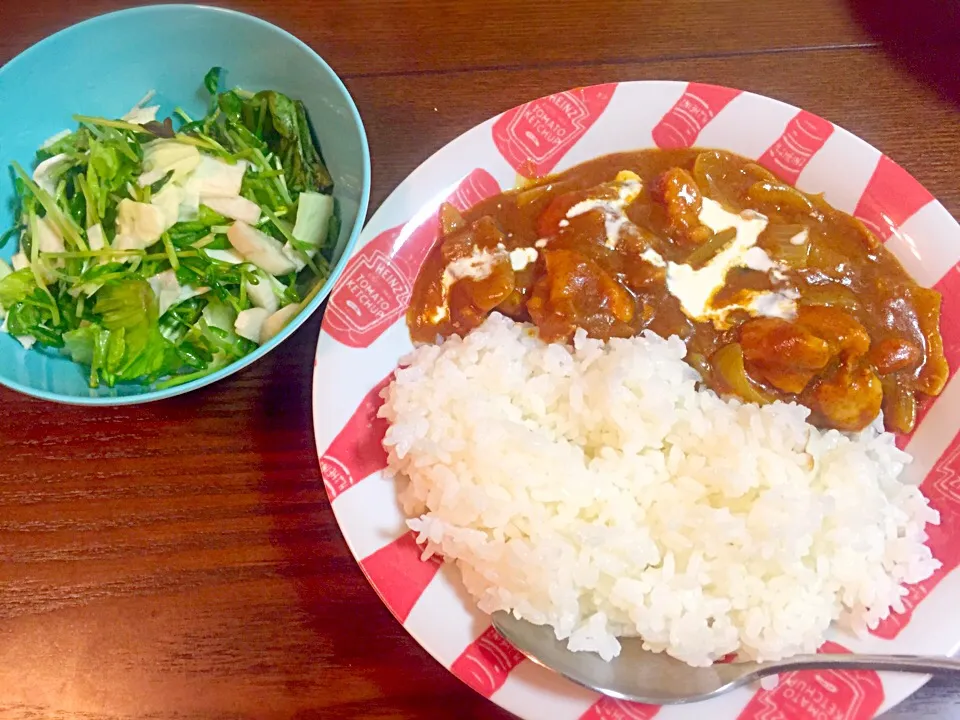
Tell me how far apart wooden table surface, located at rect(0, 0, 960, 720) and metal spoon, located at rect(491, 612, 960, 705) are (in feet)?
0.83

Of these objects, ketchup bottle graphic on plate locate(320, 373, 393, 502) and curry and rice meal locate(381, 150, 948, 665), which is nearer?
curry and rice meal locate(381, 150, 948, 665)

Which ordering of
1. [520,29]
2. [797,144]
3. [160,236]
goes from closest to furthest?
[160,236]
[797,144]
[520,29]

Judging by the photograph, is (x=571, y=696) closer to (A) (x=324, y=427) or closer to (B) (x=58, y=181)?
(A) (x=324, y=427)

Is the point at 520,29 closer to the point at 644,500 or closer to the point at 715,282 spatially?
the point at 715,282

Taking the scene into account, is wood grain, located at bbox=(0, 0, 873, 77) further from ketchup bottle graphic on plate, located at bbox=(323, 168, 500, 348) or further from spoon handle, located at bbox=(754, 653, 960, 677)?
spoon handle, located at bbox=(754, 653, 960, 677)

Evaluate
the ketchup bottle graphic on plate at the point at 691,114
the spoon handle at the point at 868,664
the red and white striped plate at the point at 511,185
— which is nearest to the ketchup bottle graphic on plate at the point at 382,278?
the red and white striped plate at the point at 511,185

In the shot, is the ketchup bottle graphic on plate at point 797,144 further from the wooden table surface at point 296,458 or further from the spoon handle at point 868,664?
the spoon handle at point 868,664

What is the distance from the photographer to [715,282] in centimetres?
233

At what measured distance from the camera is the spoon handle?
5.82 feet

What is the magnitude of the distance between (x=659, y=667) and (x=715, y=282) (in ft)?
4.03

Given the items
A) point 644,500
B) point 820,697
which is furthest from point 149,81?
point 820,697

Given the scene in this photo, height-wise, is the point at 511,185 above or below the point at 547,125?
below

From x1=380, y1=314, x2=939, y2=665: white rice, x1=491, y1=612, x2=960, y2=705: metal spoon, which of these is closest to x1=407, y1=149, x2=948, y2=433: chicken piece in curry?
x1=380, y1=314, x2=939, y2=665: white rice

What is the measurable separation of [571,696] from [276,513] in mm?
1033
